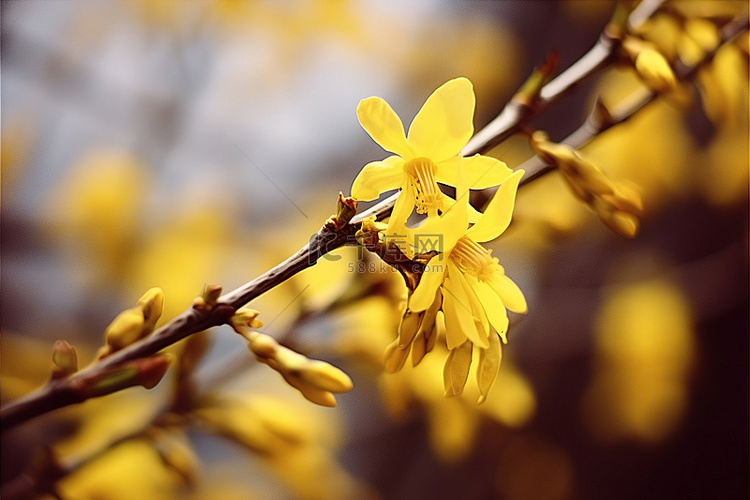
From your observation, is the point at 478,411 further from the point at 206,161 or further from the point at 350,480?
the point at 206,161

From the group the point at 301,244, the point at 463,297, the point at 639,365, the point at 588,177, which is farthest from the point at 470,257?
the point at 639,365

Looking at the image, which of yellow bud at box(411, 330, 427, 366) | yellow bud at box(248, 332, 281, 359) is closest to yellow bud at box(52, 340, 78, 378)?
yellow bud at box(248, 332, 281, 359)

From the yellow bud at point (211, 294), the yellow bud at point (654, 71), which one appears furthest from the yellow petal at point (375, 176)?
the yellow bud at point (654, 71)

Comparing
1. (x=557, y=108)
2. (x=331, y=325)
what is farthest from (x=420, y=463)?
(x=557, y=108)

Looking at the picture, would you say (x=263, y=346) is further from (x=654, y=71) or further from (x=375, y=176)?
(x=654, y=71)

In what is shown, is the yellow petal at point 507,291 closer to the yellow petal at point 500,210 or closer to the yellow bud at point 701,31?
the yellow petal at point 500,210

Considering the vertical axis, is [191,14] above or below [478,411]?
above

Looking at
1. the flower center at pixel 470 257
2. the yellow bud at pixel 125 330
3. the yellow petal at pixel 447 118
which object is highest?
the yellow petal at pixel 447 118
